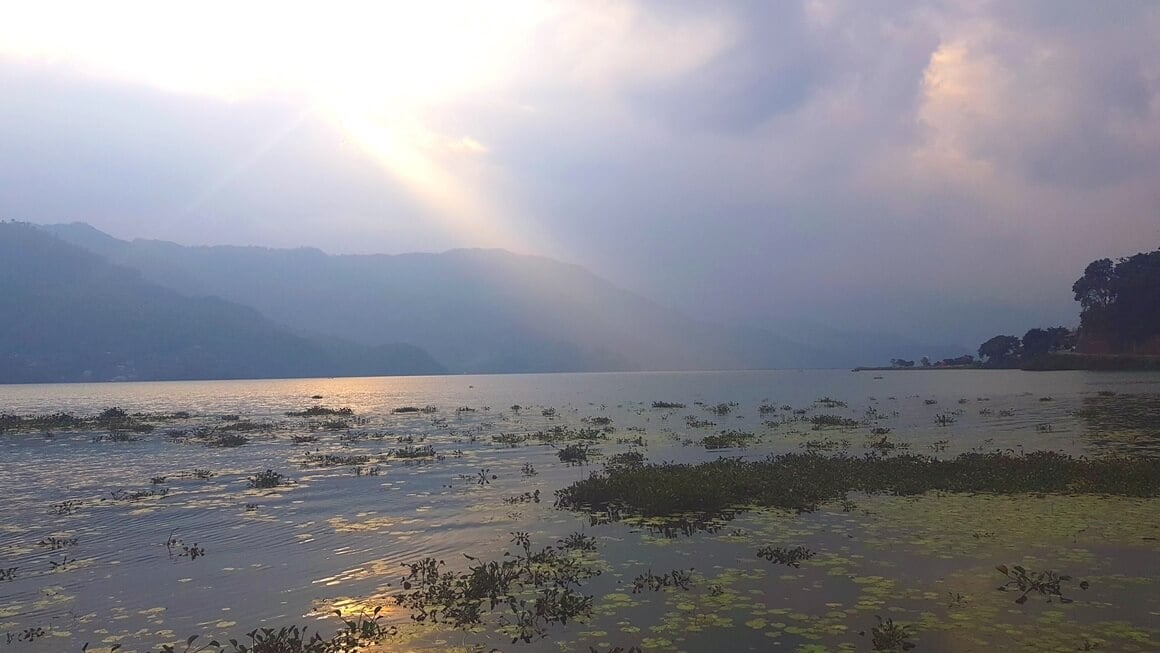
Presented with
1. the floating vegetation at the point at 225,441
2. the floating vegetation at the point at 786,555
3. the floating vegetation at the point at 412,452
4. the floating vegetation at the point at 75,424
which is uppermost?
the floating vegetation at the point at 786,555

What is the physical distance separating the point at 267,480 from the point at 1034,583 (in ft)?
100

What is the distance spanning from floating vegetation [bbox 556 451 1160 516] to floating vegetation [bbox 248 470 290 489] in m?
14.6

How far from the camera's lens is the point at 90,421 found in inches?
2726

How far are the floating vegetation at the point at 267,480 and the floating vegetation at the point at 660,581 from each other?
22.6 metres

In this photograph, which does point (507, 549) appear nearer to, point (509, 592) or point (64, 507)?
point (509, 592)

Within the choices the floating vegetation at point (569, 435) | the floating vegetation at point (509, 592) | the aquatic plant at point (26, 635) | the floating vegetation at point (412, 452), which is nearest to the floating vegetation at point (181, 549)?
the aquatic plant at point (26, 635)

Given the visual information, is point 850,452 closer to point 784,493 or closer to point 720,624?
point 784,493

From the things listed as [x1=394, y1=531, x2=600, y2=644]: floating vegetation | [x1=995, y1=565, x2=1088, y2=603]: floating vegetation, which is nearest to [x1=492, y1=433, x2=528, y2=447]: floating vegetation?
[x1=394, y1=531, x2=600, y2=644]: floating vegetation

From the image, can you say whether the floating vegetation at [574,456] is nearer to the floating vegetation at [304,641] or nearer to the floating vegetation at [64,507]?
the floating vegetation at [64,507]

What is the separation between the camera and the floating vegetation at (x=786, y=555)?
1600 cm

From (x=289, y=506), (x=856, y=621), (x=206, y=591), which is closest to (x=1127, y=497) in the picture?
(x=856, y=621)

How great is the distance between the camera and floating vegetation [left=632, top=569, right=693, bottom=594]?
568 inches

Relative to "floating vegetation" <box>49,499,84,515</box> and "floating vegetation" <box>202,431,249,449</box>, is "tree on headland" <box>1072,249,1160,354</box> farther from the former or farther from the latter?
"floating vegetation" <box>49,499,84,515</box>

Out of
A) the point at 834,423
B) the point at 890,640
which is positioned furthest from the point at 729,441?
the point at 890,640
